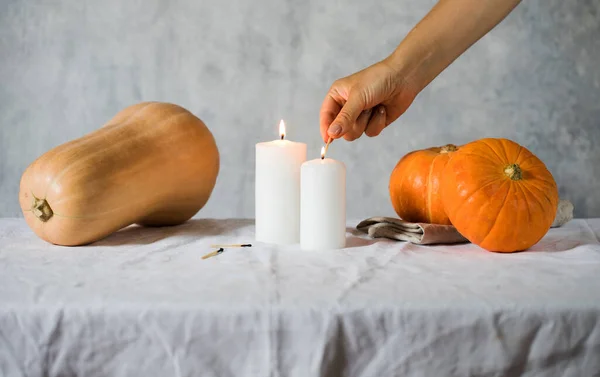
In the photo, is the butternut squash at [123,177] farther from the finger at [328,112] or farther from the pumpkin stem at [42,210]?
the finger at [328,112]

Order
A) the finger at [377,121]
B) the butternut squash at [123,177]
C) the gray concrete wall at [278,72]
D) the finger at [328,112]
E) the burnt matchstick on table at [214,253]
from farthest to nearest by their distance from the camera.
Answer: the gray concrete wall at [278,72] < the finger at [377,121] < the finger at [328,112] < the butternut squash at [123,177] < the burnt matchstick on table at [214,253]

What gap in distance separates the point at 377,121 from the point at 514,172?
38 centimetres

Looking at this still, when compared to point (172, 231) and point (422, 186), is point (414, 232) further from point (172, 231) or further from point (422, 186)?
point (172, 231)

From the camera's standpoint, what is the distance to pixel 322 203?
1.10m

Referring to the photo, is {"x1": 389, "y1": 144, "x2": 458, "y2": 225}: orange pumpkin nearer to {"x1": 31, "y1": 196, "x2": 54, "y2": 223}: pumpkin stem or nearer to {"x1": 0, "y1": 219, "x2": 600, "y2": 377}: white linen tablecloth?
{"x1": 0, "y1": 219, "x2": 600, "y2": 377}: white linen tablecloth

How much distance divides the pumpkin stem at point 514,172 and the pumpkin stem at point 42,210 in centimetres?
79

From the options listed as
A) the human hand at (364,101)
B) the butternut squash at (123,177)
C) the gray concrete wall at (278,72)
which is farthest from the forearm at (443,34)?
the gray concrete wall at (278,72)

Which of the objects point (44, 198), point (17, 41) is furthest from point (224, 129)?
point (44, 198)

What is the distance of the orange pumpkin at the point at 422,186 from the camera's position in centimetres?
123

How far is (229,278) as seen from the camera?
890 millimetres

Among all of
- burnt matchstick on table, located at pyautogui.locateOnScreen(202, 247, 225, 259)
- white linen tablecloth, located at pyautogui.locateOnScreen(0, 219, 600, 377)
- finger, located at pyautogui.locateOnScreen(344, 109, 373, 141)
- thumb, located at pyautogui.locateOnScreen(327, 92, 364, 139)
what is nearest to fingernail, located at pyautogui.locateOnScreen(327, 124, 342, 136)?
thumb, located at pyautogui.locateOnScreen(327, 92, 364, 139)

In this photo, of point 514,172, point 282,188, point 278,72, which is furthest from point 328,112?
point 278,72

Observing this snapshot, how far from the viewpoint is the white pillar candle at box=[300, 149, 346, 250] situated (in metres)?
1.10

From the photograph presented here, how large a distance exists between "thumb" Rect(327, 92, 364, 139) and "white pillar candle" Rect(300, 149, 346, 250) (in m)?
0.10
